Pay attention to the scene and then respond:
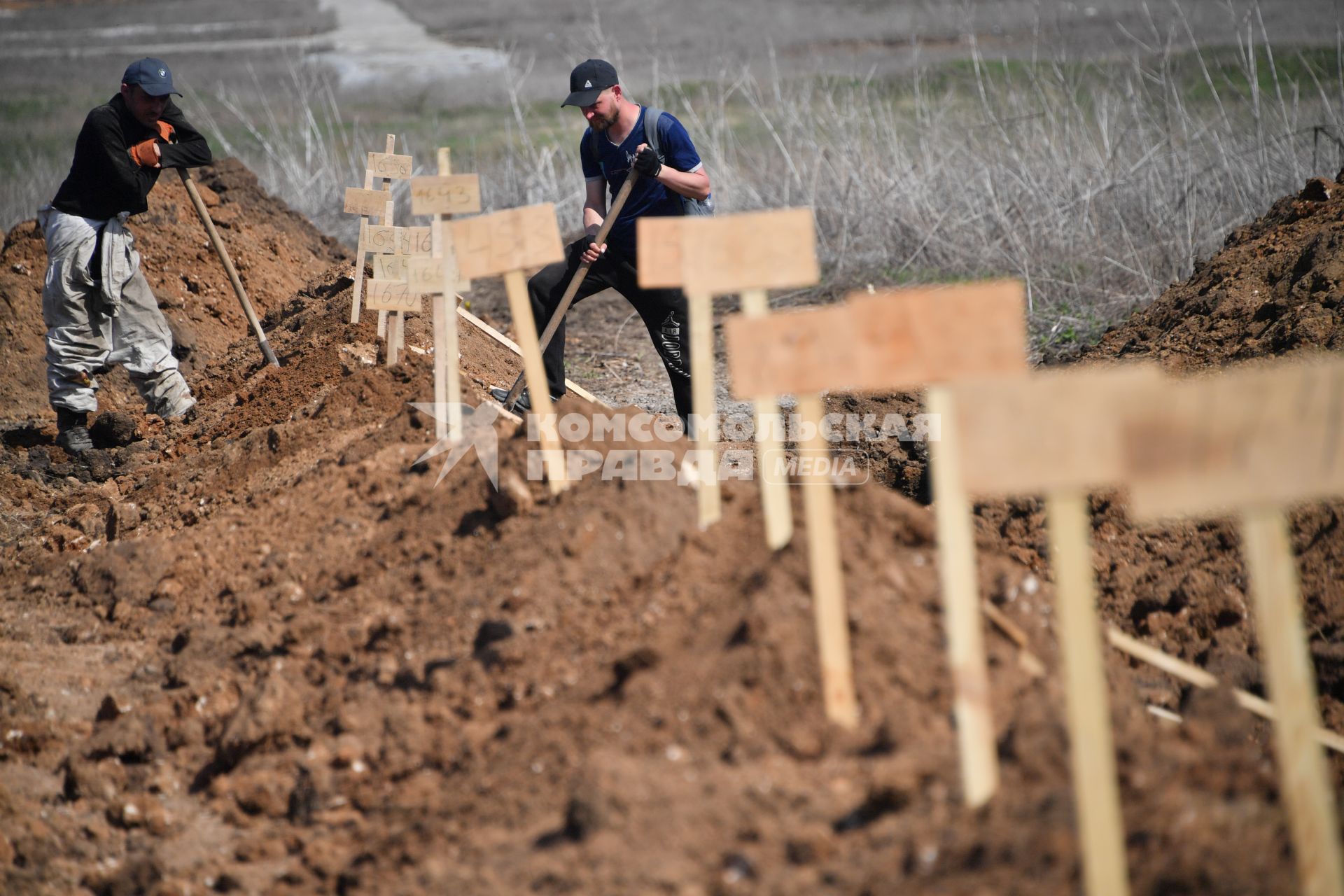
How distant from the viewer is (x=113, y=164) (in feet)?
21.5

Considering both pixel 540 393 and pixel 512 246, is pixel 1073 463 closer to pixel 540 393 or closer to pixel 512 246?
pixel 540 393

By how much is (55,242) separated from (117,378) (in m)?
1.92

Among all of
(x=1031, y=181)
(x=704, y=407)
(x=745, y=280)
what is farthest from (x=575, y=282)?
(x=1031, y=181)

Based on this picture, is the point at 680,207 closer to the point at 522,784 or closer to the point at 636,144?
the point at 636,144

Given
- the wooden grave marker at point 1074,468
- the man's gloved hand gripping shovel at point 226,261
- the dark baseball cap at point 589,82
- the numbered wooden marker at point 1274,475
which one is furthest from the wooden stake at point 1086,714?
the man's gloved hand gripping shovel at point 226,261

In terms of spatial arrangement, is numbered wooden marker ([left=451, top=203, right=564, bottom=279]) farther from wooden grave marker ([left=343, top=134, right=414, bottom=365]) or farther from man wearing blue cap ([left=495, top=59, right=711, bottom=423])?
wooden grave marker ([left=343, top=134, right=414, bottom=365])

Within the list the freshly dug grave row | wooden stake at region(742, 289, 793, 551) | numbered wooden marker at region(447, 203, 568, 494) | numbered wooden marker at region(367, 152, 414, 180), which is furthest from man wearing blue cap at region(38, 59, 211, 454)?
wooden stake at region(742, 289, 793, 551)

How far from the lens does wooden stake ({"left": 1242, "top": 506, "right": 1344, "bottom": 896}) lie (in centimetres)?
195

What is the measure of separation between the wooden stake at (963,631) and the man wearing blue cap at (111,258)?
5841 millimetres

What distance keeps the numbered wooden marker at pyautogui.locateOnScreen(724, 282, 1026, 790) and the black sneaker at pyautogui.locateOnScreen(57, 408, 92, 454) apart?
6.25 m

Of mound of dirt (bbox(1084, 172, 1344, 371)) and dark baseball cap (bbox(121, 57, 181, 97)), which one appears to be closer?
mound of dirt (bbox(1084, 172, 1344, 371))

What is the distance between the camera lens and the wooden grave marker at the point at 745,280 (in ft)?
10.3

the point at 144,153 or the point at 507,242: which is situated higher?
the point at 144,153

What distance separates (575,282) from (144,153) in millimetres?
2910
